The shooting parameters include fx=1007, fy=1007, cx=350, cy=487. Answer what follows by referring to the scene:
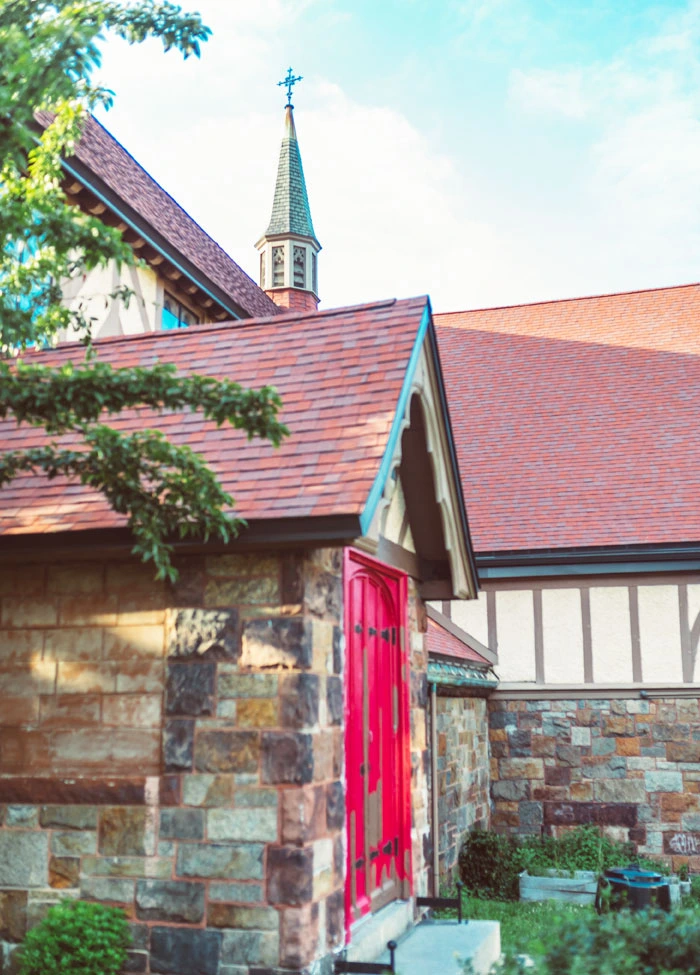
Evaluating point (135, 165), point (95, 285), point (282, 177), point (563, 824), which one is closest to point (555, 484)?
point (563, 824)

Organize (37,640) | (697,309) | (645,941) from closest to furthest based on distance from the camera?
(645,941)
(37,640)
(697,309)

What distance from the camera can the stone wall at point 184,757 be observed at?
538 centimetres

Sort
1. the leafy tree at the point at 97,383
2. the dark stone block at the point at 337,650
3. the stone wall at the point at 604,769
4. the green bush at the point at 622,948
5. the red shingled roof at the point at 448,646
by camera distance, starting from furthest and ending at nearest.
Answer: the stone wall at the point at 604,769 < the red shingled roof at the point at 448,646 < the dark stone block at the point at 337,650 < the leafy tree at the point at 97,383 < the green bush at the point at 622,948

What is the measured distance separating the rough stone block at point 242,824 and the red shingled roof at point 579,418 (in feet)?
26.3

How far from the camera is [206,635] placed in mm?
5699

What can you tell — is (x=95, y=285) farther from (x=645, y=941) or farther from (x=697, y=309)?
(x=697, y=309)

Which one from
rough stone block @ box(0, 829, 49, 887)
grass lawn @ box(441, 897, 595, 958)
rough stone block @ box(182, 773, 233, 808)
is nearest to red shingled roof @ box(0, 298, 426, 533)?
rough stone block @ box(182, 773, 233, 808)

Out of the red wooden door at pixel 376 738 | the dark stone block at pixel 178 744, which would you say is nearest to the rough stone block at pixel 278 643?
the dark stone block at pixel 178 744

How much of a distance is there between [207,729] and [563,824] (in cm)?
816

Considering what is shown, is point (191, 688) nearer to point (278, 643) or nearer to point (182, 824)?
point (278, 643)

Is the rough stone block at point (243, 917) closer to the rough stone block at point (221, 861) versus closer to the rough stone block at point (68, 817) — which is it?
the rough stone block at point (221, 861)

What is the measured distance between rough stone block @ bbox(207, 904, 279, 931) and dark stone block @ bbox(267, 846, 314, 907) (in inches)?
3.1

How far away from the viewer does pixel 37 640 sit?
606 cm

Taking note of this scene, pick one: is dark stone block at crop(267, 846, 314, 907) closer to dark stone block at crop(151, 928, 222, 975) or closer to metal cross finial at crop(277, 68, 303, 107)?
dark stone block at crop(151, 928, 222, 975)
